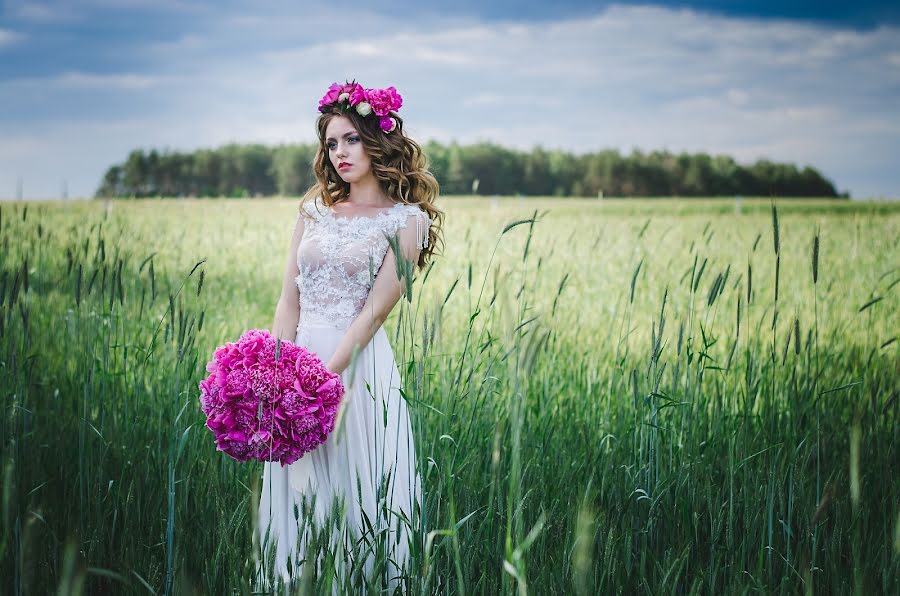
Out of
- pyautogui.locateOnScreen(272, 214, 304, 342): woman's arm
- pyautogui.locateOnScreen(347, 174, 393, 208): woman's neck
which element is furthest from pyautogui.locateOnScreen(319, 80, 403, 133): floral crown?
pyautogui.locateOnScreen(272, 214, 304, 342): woman's arm

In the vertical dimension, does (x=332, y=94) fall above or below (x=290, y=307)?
above

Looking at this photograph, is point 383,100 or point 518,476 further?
point 383,100

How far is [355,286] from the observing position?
251cm

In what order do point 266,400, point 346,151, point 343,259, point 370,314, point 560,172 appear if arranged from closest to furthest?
point 266,400, point 370,314, point 343,259, point 346,151, point 560,172

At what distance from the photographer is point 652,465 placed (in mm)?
2357

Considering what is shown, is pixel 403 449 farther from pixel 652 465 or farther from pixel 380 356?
pixel 652 465

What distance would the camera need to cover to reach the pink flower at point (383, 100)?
8.77 feet

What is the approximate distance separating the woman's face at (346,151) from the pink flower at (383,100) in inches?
4.3

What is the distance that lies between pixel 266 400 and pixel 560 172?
52747 millimetres

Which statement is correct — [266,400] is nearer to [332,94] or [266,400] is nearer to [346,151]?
[346,151]

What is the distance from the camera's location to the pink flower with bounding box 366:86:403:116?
2674 millimetres

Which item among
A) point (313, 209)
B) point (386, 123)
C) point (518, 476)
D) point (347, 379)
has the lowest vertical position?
point (518, 476)

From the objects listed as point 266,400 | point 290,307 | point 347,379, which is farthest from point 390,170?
point 266,400

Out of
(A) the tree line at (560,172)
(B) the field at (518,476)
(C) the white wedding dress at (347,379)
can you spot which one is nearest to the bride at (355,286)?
(C) the white wedding dress at (347,379)
